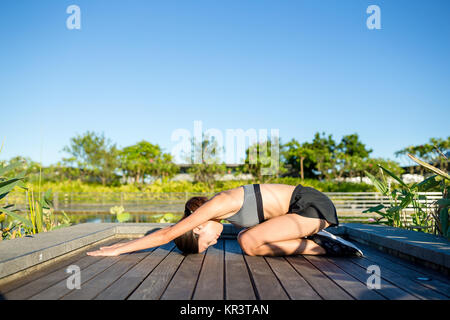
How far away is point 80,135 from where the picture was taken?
24.2 m

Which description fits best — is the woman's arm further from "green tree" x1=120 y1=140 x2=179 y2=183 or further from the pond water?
"green tree" x1=120 y1=140 x2=179 y2=183

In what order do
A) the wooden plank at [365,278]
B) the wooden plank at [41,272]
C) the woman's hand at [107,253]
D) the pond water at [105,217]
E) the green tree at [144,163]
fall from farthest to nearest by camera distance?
1. the green tree at [144,163]
2. the pond water at [105,217]
3. the woman's hand at [107,253]
4. the wooden plank at [41,272]
5. the wooden plank at [365,278]

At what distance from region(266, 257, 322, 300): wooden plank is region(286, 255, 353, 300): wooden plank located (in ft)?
0.10

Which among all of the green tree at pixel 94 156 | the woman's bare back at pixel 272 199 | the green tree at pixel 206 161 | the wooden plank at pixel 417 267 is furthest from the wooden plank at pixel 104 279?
the green tree at pixel 94 156

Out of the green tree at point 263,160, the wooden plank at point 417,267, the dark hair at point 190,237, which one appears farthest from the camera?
the green tree at point 263,160

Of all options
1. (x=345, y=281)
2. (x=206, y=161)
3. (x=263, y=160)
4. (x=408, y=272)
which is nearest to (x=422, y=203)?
(x=408, y=272)

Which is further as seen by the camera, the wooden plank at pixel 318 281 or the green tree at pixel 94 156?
the green tree at pixel 94 156

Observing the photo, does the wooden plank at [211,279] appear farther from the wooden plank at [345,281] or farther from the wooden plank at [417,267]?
the wooden plank at [417,267]

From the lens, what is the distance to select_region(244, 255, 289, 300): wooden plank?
131 cm

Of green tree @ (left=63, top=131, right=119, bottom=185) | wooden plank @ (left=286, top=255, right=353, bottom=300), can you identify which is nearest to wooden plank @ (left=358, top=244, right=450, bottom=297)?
wooden plank @ (left=286, top=255, right=353, bottom=300)

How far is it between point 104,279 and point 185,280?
1.46 ft

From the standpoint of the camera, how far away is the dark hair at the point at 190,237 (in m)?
2.19

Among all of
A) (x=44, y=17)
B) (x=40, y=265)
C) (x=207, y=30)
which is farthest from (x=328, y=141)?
(x=40, y=265)
